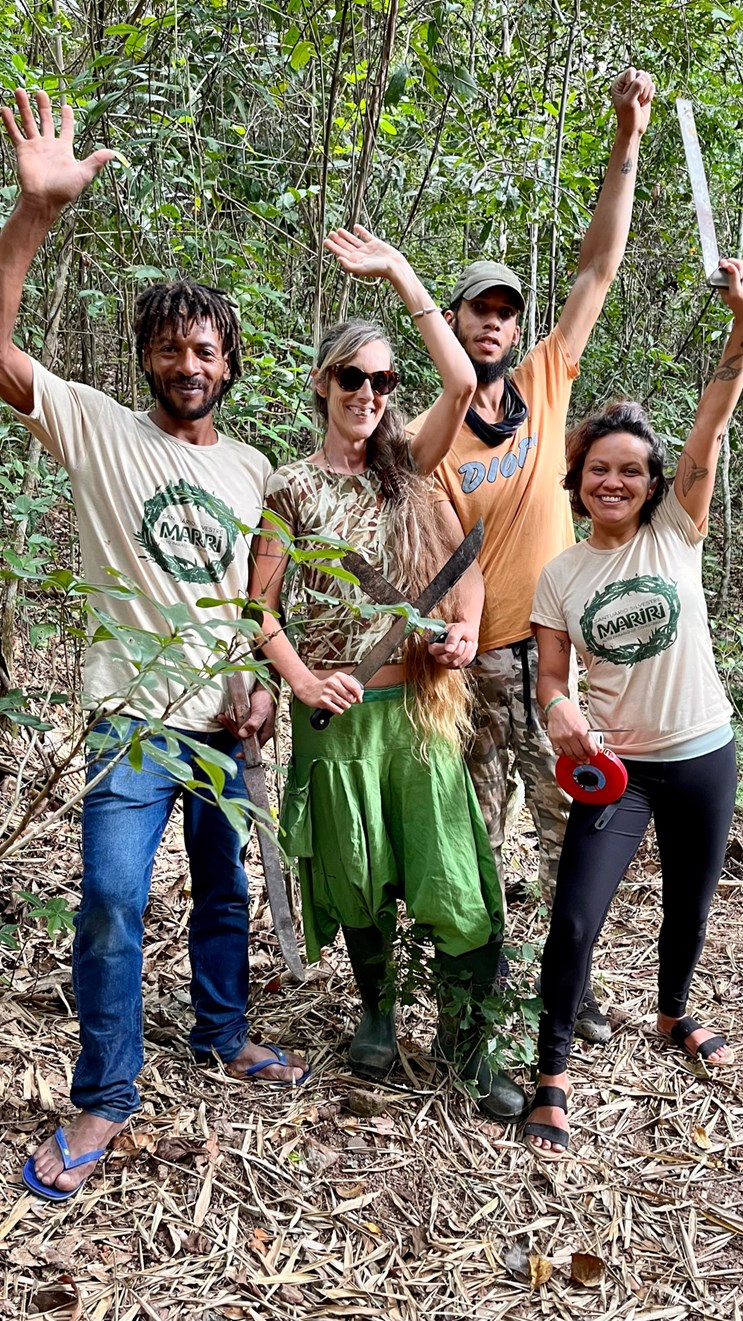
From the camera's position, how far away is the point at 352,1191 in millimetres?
2457

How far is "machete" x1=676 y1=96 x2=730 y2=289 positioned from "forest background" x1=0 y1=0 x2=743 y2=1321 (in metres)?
0.89

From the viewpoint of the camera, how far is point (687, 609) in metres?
2.62

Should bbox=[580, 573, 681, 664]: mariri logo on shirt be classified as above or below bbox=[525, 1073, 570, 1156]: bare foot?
above

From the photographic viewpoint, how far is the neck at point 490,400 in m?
2.95

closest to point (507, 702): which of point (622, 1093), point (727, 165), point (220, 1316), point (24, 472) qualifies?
point (622, 1093)

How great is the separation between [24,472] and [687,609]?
2.49m

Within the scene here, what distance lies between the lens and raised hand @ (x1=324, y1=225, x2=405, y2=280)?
244 centimetres

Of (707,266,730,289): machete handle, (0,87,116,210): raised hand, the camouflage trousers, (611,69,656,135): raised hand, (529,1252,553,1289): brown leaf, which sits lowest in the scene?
(529,1252,553,1289): brown leaf

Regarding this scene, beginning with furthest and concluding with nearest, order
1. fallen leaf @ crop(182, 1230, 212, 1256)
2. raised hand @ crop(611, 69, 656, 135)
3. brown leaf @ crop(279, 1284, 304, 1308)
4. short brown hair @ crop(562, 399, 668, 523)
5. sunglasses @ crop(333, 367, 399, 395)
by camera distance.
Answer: raised hand @ crop(611, 69, 656, 135) → short brown hair @ crop(562, 399, 668, 523) → sunglasses @ crop(333, 367, 399, 395) → fallen leaf @ crop(182, 1230, 212, 1256) → brown leaf @ crop(279, 1284, 304, 1308)

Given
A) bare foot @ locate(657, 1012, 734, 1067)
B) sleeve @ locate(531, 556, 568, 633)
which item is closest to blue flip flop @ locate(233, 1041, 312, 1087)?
bare foot @ locate(657, 1012, 734, 1067)

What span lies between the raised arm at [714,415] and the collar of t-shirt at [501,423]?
0.52 m

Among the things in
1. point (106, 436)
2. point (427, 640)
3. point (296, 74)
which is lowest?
point (427, 640)

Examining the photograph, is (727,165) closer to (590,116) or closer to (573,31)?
(590,116)

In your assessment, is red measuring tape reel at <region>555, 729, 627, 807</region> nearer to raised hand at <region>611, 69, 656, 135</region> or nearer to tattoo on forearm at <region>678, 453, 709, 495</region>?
tattoo on forearm at <region>678, 453, 709, 495</region>
